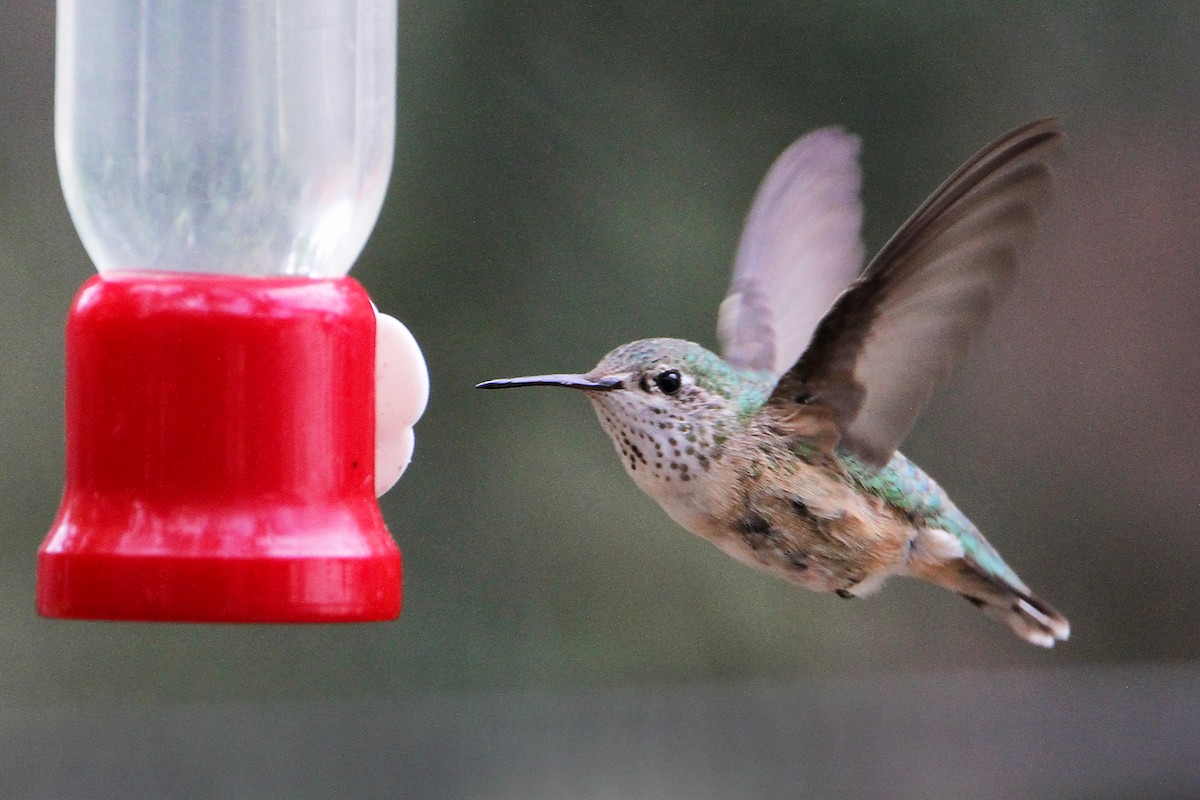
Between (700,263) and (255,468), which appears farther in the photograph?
(700,263)

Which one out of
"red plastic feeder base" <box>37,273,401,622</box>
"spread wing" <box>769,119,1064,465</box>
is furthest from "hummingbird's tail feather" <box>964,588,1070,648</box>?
"red plastic feeder base" <box>37,273,401,622</box>

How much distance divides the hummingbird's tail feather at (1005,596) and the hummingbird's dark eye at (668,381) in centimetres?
66

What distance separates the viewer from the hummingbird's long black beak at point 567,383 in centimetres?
234

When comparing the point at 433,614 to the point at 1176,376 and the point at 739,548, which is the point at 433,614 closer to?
the point at 1176,376

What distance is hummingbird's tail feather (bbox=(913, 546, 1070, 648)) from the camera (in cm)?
305

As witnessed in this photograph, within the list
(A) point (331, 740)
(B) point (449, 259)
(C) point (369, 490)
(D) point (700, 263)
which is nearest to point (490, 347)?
(B) point (449, 259)

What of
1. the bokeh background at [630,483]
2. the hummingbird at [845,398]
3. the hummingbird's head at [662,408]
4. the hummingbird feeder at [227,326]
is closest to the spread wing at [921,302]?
the hummingbird at [845,398]

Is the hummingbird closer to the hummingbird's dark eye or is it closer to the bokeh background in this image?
the hummingbird's dark eye

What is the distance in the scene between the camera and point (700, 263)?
5.58m

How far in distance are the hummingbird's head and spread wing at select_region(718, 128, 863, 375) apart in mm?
459

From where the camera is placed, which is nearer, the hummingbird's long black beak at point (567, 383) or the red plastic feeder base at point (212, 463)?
the red plastic feeder base at point (212, 463)

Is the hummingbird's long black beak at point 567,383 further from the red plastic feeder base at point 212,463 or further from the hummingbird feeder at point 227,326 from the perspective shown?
the red plastic feeder base at point 212,463

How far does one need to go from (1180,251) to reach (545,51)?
2.47m

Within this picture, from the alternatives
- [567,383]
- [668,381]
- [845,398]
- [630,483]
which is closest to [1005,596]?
[845,398]
